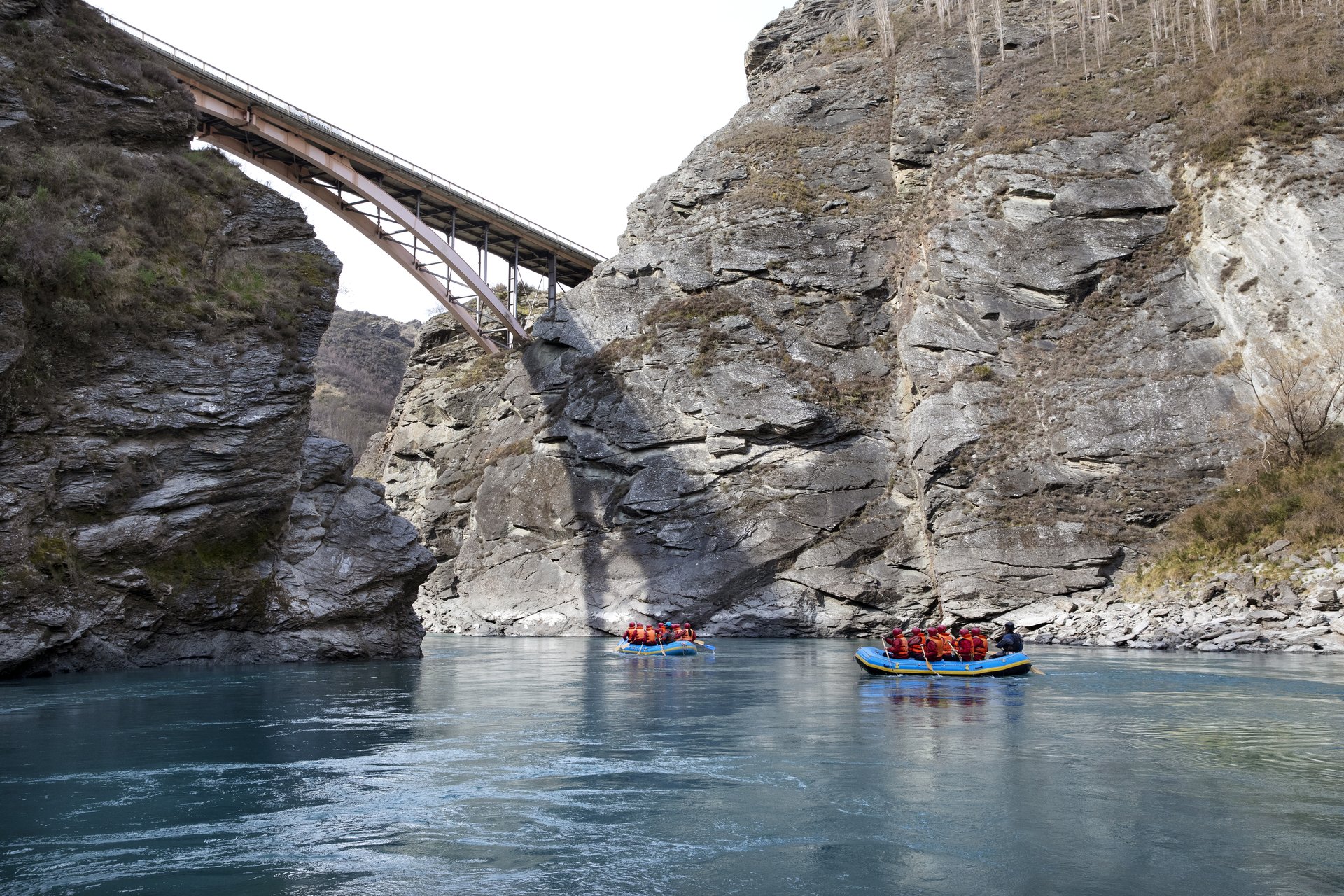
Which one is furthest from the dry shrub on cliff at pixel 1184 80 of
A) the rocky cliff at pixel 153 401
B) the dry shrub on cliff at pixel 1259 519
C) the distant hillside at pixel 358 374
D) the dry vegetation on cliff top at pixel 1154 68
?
the distant hillside at pixel 358 374

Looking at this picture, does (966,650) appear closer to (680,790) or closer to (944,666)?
(944,666)

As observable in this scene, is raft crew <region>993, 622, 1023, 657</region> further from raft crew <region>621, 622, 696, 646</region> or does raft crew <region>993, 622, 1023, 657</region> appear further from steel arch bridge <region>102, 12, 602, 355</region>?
steel arch bridge <region>102, 12, 602, 355</region>

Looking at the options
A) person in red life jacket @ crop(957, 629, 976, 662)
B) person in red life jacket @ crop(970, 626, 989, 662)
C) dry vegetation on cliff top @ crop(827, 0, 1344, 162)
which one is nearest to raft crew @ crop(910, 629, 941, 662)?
person in red life jacket @ crop(957, 629, 976, 662)

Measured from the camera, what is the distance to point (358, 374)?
102625 millimetres

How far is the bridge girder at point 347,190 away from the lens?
1678 inches

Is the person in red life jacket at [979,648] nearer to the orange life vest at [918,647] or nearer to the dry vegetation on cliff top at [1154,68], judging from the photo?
the orange life vest at [918,647]

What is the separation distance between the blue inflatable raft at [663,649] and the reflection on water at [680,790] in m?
10.4

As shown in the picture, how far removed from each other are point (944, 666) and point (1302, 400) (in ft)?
61.1

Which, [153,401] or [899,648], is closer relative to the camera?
[899,648]

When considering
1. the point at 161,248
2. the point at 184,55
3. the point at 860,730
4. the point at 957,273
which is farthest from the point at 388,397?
the point at 860,730

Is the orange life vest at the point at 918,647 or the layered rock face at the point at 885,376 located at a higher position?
the layered rock face at the point at 885,376

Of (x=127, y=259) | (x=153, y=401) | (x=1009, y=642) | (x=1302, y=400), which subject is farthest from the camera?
(x=1302, y=400)

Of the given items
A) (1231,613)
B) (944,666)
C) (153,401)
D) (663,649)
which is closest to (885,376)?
(663,649)

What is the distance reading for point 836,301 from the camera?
152 ft
